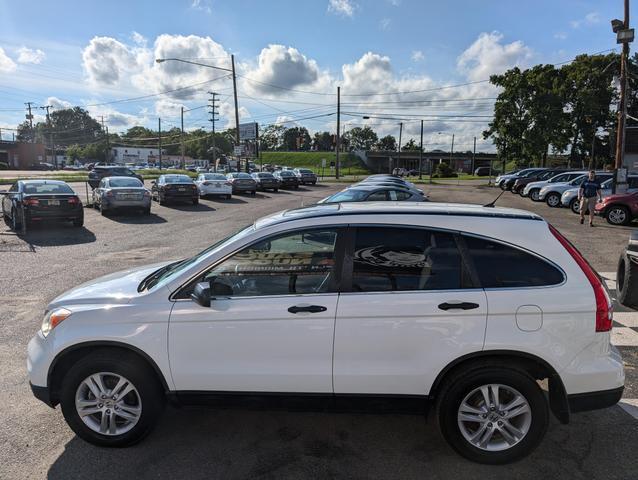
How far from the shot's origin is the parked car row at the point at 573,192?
16594 mm

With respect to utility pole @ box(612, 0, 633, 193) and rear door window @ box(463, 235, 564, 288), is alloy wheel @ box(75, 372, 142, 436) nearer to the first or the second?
rear door window @ box(463, 235, 564, 288)

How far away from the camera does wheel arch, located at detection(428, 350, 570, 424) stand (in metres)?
3.11

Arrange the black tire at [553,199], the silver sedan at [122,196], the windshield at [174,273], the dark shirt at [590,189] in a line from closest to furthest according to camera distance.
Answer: the windshield at [174,273] < the dark shirt at [590,189] < the silver sedan at [122,196] < the black tire at [553,199]

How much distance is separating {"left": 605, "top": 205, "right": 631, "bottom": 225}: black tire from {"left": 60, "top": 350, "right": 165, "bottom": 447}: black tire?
1766 centimetres

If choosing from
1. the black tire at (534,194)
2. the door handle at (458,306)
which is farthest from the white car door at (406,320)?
the black tire at (534,194)

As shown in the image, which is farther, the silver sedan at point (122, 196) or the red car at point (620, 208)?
the silver sedan at point (122, 196)

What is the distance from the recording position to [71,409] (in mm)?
3375

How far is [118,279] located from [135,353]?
868 mm

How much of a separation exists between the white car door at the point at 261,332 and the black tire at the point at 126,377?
0.20 metres

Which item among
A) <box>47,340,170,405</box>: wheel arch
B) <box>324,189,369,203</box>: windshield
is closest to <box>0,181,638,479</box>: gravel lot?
<box>47,340,170,405</box>: wheel arch

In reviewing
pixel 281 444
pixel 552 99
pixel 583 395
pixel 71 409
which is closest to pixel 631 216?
pixel 583 395

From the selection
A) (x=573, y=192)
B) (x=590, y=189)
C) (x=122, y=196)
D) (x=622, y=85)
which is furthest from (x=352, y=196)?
(x=622, y=85)

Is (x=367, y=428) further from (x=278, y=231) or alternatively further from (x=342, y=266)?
(x=278, y=231)

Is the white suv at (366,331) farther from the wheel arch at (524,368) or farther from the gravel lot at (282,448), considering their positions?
the gravel lot at (282,448)
